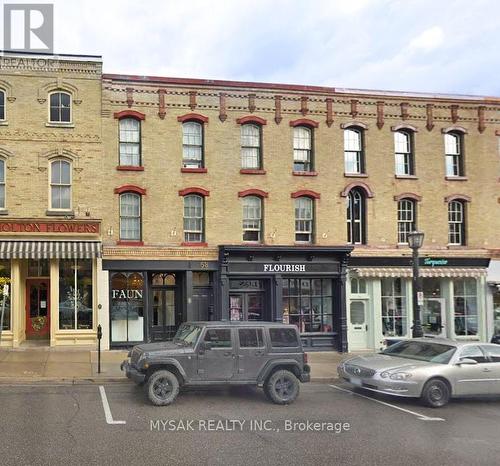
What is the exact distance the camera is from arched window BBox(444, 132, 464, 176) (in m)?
24.3

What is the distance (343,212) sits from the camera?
22.9 m

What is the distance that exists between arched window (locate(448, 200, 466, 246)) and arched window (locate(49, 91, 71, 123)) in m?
14.8

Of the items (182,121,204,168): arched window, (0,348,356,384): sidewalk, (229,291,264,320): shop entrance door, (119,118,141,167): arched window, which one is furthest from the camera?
(229,291,264,320): shop entrance door

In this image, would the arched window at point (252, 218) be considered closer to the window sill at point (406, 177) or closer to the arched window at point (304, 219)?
the arched window at point (304, 219)

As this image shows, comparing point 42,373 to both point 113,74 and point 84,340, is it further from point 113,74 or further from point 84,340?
point 113,74

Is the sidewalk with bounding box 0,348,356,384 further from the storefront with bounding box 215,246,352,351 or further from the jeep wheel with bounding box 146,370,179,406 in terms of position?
the jeep wheel with bounding box 146,370,179,406

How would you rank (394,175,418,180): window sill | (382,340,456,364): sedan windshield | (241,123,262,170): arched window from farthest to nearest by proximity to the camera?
(394,175,418,180): window sill, (241,123,262,170): arched window, (382,340,456,364): sedan windshield

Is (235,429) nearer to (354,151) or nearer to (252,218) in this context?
(252,218)

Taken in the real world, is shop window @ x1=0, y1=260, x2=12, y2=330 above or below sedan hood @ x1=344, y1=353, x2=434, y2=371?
above

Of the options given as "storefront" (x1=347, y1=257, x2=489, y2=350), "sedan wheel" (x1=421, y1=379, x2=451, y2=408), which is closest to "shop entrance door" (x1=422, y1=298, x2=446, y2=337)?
"storefront" (x1=347, y1=257, x2=489, y2=350)

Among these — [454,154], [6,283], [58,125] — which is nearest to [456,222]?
[454,154]

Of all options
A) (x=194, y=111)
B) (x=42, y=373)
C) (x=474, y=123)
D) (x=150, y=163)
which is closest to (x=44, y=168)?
(x=150, y=163)

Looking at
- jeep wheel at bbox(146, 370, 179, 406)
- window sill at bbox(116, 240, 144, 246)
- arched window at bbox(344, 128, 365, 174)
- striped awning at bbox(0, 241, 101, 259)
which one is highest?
arched window at bbox(344, 128, 365, 174)

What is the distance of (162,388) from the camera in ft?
38.9
